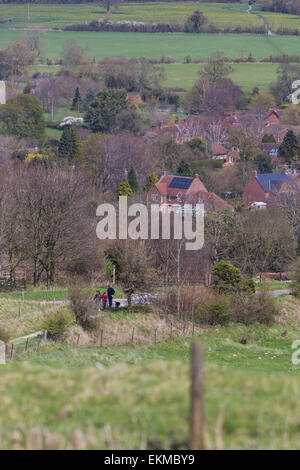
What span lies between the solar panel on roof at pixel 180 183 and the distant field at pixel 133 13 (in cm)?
10050

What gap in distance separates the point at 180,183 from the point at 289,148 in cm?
2294

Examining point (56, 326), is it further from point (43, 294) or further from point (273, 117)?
point (273, 117)

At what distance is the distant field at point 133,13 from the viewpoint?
171887mm

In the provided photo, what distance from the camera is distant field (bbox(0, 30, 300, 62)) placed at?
152 m

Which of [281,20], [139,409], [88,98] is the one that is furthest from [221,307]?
[281,20]

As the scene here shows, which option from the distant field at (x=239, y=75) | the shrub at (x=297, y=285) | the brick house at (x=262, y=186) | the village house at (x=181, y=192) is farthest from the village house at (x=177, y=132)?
the shrub at (x=297, y=285)

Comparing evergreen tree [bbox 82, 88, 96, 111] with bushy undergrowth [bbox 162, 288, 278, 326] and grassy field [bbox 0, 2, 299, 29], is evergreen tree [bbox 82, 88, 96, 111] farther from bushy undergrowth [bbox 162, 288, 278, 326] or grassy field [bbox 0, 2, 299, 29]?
bushy undergrowth [bbox 162, 288, 278, 326]

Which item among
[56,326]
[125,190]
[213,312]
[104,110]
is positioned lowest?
[104,110]

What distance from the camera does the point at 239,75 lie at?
137875 mm

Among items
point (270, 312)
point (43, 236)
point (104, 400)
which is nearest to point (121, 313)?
point (270, 312)

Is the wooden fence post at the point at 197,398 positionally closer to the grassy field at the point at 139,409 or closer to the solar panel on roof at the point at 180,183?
the grassy field at the point at 139,409

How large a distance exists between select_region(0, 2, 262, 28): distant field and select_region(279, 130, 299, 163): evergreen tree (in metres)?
81.3

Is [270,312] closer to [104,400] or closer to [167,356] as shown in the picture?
[167,356]

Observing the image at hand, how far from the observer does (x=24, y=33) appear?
15575cm
